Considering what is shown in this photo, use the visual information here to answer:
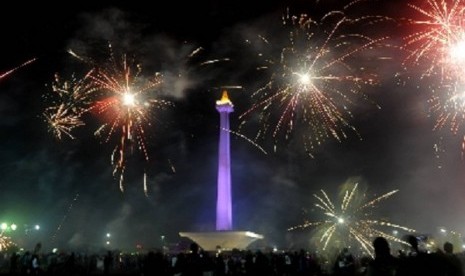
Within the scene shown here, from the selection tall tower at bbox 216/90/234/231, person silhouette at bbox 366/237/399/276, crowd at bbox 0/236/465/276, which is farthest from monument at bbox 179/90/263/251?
person silhouette at bbox 366/237/399/276

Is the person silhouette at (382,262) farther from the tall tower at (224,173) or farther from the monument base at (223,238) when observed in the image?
the tall tower at (224,173)

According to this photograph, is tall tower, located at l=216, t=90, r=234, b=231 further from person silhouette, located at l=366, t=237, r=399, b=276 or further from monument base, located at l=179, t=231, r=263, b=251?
person silhouette, located at l=366, t=237, r=399, b=276

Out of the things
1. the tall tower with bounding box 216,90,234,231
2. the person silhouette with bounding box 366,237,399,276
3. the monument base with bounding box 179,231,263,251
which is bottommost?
the person silhouette with bounding box 366,237,399,276

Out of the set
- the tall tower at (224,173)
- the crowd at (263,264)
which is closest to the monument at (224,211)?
the tall tower at (224,173)

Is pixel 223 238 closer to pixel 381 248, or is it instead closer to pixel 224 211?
pixel 224 211

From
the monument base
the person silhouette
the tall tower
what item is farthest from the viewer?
the tall tower

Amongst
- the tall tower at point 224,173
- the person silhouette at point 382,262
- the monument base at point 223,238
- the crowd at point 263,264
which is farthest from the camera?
the tall tower at point 224,173

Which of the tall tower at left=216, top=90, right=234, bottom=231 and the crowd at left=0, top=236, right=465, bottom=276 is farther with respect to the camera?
the tall tower at left=216, top=90, right=234, bottom=231

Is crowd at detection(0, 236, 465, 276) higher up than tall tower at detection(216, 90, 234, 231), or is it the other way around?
tall tower at detection(216, 90, 234, 231)
